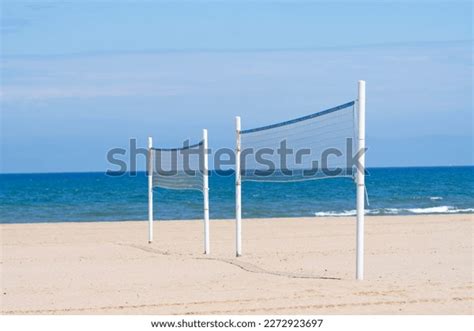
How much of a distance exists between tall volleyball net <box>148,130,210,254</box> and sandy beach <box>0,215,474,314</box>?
41.1 inches

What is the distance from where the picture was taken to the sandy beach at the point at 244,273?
8.54 metres

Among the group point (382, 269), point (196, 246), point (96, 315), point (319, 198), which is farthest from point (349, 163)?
point (319, 198)

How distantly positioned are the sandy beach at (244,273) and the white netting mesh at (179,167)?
111 centimetres

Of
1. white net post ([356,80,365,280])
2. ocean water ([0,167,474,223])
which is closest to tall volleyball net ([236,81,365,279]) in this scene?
white net post ([356,80,365,280])

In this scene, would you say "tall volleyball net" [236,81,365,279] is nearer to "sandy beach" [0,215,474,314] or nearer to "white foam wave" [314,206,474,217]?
"sandy beach" [0,215,474,314]

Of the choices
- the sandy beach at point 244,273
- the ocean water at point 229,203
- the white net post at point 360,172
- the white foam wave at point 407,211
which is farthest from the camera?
the ocean water at point 229,203

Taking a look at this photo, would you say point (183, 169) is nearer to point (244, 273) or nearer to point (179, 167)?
point (179, 167)

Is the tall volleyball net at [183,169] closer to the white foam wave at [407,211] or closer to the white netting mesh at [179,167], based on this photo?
the white netting mesh at [179,167]

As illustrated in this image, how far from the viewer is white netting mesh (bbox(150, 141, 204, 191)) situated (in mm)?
15414

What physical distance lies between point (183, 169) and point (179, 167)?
21 cm

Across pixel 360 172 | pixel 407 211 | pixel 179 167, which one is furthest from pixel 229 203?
pixel 360 172

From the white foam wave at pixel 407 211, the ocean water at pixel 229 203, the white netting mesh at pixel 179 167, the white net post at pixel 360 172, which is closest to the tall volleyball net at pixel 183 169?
the white netting mesh at pixel 179 167

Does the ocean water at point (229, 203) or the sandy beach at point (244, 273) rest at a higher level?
the sandy beach at point (244, 273)

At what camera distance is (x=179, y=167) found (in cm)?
1638
